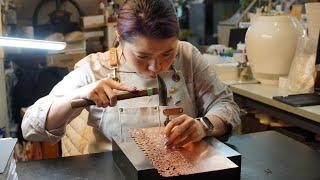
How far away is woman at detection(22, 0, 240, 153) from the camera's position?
3.82 ft

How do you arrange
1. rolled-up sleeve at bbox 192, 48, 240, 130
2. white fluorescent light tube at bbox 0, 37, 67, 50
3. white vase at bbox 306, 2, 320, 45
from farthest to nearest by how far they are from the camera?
white vase at bbox 306, 2, 320, 45
rolled-up sleeve at bbox 192, 48, 240, 130
white fluorescent light tube at bbox 0, 37, 67, 50

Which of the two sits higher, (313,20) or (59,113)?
(313,20)

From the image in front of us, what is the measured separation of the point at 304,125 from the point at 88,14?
203cm

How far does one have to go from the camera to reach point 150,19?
1.20 metres

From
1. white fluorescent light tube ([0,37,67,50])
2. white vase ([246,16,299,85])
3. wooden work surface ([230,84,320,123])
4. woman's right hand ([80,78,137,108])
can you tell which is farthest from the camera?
white vase ([246,16,299,85])

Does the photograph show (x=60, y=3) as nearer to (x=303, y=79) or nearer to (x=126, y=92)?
(x=303, y=79)

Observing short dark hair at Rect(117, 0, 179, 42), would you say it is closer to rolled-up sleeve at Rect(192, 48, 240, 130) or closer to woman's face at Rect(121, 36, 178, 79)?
woman's face at Rect(121, 36, 178, 79)

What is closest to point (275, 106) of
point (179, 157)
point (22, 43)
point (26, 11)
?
point (179, 157)

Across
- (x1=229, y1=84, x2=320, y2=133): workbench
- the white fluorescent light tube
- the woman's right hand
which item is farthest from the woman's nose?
(x1=229, y1=84, x2=320, y2=133): workbench

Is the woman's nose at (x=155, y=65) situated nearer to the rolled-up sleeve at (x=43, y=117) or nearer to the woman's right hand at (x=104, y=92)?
the woman's right hand at (x=104, y=92)

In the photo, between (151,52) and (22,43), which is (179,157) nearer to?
(151,52)

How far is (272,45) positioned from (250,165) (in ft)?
4.00

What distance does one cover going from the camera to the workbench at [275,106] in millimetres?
1719

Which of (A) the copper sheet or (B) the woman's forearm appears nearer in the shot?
(A) the copper sheet
